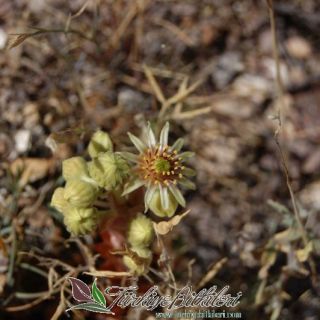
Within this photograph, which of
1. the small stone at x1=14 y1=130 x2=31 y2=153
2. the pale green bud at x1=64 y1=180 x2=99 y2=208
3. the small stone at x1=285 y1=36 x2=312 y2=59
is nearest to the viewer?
the pale green bud at x1=64 y1=180 x2=99 y2=208

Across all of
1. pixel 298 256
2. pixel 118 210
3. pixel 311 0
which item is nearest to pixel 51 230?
pixel 118 210

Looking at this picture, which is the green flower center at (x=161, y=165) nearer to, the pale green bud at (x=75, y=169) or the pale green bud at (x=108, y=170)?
the pale green bud at (x=108, y=170)

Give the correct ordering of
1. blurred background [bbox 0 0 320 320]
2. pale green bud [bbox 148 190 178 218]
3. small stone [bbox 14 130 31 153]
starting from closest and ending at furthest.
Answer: pale green bud [bbox 148 190 178 218], blurred background [bbox 0 0 320 320], small stone [bbox 14 130 31 153]

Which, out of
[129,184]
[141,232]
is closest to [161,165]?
[129,184]

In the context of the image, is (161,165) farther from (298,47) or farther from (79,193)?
(298,47)

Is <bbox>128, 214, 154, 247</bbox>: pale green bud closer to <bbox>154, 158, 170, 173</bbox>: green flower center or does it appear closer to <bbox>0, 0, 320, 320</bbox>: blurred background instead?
<bbox>154, 158, 170, 173</bbox>: green flower center

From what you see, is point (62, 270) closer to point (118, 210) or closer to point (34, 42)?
point (118, 210)

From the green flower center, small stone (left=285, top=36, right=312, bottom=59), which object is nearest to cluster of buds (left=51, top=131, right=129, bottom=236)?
the green flower center

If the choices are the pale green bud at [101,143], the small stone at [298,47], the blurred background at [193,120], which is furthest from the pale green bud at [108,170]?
the small stone at [298,47]
